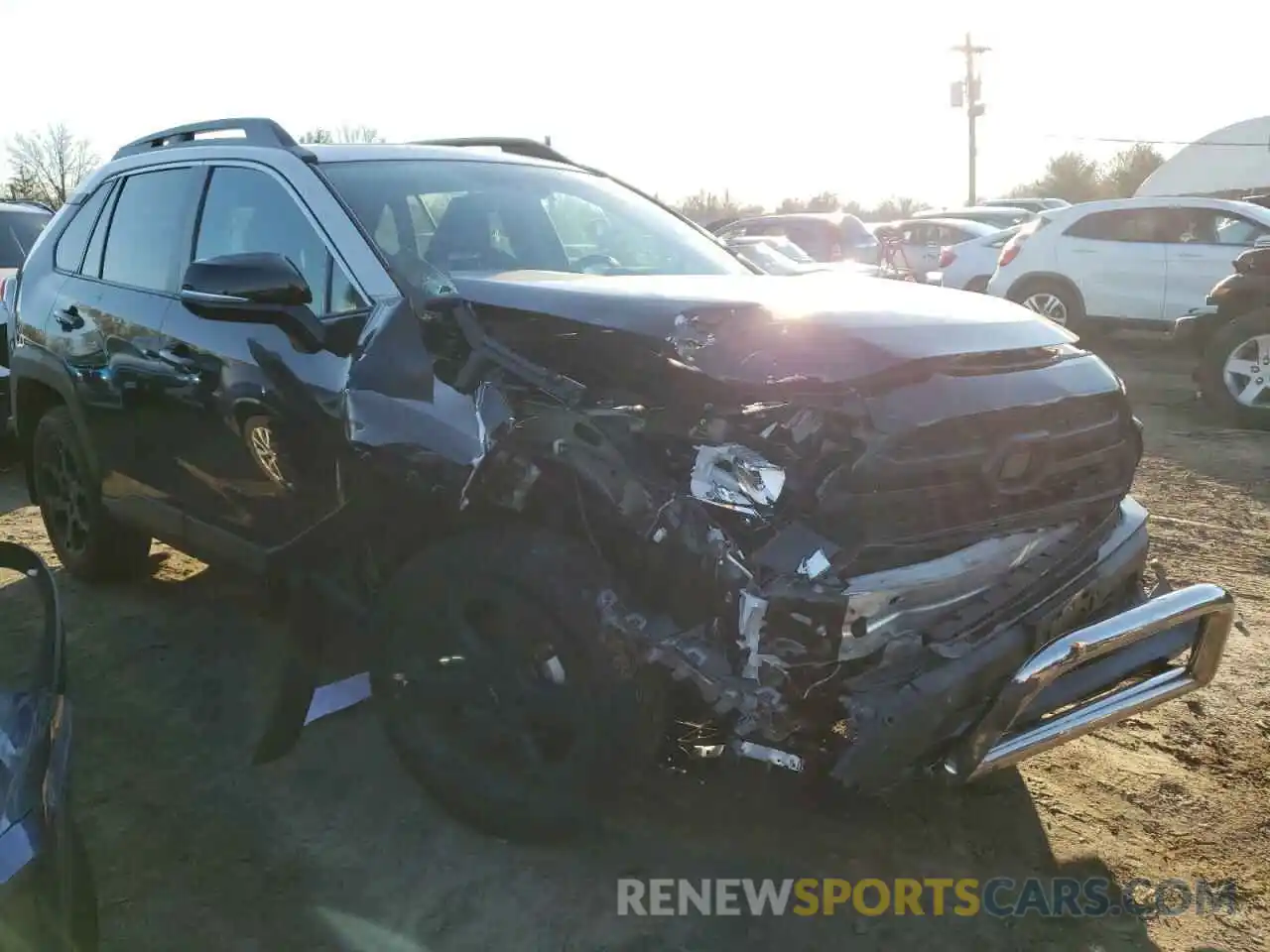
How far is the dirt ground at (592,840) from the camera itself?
8.52ft

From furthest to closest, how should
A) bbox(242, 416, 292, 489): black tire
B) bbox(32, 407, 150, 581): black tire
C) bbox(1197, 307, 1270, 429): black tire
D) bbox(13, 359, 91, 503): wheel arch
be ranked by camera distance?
bbox(1197, 307, 1270, 429): black tire
bbox(32, 407, 150, 581): black tire
bbox(13, 359, 91, 503): wheel arch
bbox(242, 416, 292, 489): black tire

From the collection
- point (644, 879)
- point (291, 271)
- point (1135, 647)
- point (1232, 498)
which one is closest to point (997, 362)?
point (1135, 647)

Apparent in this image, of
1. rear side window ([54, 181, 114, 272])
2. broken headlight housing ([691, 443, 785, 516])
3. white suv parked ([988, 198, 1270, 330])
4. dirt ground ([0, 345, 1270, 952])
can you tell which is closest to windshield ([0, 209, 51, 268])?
rear side window ([54, 181, 114, 272])

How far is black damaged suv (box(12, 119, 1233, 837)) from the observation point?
237 centimetres

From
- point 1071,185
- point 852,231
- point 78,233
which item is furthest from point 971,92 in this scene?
point 78,233

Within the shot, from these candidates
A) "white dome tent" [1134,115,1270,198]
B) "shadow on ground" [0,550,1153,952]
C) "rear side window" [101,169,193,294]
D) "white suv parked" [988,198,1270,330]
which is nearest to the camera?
"shadow on ground" [0,550,1153,952]

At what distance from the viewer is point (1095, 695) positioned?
2.71 m

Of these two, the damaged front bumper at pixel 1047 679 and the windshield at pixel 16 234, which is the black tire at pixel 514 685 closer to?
the damaged front bumper at pixel 1047 679

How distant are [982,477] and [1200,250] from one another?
9.53 metres

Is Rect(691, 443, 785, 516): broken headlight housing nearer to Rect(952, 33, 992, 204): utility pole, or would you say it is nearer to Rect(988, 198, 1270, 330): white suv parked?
Rect(988, 198, 1270, 330): white suv parked

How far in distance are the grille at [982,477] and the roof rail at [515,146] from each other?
2396 millimetres

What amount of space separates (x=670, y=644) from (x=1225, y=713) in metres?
2.29

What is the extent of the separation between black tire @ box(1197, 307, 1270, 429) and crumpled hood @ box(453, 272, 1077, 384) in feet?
19.2

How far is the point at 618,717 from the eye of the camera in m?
2.51
